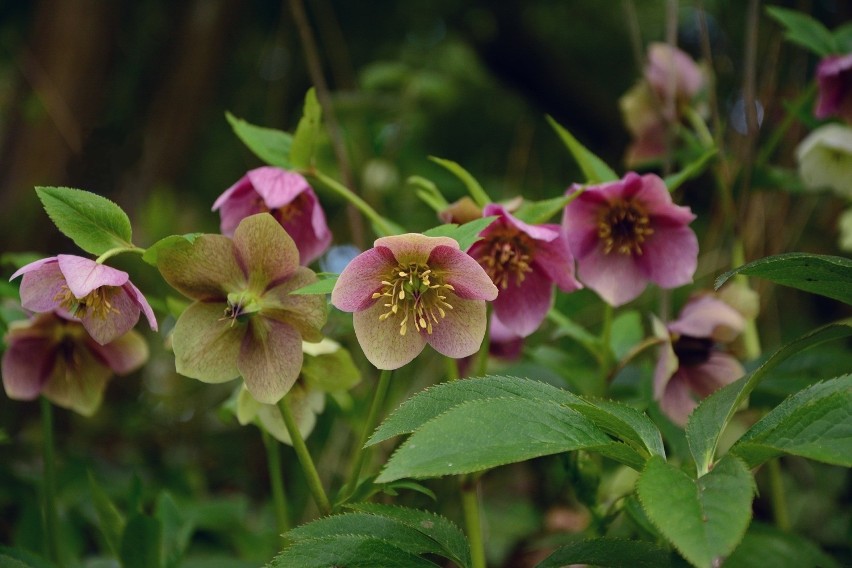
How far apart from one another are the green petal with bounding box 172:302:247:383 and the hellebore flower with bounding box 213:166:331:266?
5.0 inches

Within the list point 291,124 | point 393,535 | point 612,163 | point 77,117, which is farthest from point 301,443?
point 291,124

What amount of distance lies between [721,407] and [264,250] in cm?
34

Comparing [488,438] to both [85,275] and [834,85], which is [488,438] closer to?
[85,275]

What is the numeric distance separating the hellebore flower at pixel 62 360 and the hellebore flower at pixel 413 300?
0.27m

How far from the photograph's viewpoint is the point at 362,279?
1.90 feet

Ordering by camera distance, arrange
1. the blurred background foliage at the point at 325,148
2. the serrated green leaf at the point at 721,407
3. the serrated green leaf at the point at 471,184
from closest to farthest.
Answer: the serrated green leaf at the point at 721,407
the serrated green leaf at the point at 471,184
the blurred background foliage at the point at 325,148

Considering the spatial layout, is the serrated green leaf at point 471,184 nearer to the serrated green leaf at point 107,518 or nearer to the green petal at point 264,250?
the green petal at point 264,250

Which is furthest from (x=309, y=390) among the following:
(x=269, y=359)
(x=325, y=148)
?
(x=325, y=148)

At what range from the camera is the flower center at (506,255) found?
693mm

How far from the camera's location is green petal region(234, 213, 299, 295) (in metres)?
0.59

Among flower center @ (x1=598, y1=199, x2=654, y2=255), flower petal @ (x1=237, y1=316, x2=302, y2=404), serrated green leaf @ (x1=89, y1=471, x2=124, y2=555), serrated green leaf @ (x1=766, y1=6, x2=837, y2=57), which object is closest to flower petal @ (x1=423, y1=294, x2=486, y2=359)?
flower petal @ (x1=237, y1=316, x2=302, y2=404)

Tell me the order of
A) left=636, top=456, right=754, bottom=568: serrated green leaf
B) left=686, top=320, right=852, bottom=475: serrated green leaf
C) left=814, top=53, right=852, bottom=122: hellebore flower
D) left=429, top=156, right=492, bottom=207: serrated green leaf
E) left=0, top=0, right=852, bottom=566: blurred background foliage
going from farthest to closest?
left=0, top=0, right=852, bottom=566: blurred background foliage
left=814, top=53, right=852, bottom=122: hellebore flower
left=429, top=156, right=492, bottom=207: serrated green leaf
left=686, top=320, right=852, bottom=475: serrated green leaf
left=636, top=456, right=754, bottom=568: serrated green leaf

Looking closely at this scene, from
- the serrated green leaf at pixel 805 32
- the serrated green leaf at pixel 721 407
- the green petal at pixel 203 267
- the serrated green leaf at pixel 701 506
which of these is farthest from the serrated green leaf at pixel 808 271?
the serrated green leaf at pixel 805 32

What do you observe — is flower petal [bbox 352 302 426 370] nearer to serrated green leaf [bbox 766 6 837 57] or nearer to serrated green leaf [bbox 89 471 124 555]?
serrated green leaf [bbox 89 471 124 555]
